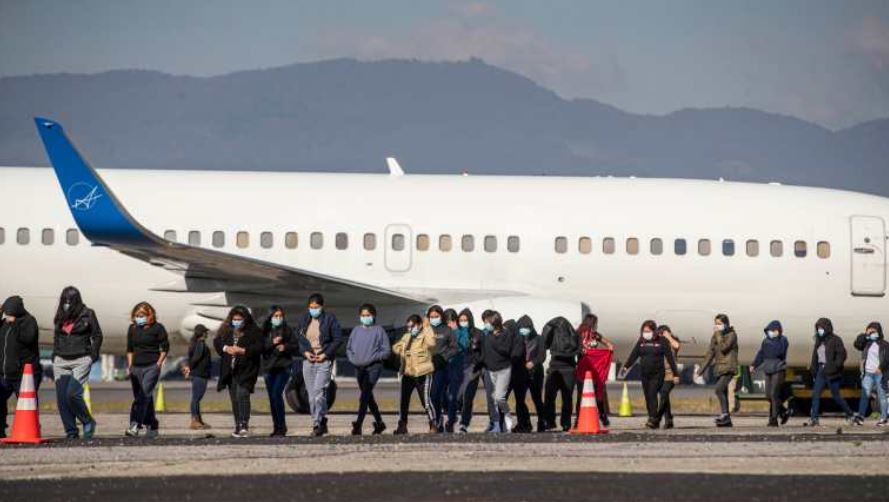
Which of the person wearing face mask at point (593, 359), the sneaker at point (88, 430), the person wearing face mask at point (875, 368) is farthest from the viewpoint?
the person wearing face mask at point (875, 368)

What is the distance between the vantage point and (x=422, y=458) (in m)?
19.4

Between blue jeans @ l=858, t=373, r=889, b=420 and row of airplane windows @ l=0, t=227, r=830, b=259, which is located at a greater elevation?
row of airplane windows @ l=0, t=227, r=830, b=259

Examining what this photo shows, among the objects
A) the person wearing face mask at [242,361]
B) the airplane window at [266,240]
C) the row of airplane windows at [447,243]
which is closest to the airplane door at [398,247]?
the row of airplane windows at [447,243]

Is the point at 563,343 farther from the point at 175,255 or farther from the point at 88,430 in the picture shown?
the point at 175,255

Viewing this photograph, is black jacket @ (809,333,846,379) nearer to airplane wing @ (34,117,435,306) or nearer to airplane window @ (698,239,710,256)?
airplane window @ (698,239,710,256)

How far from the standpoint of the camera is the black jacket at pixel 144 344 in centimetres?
2380

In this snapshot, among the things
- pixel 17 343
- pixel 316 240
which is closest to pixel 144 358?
pixel 17 343

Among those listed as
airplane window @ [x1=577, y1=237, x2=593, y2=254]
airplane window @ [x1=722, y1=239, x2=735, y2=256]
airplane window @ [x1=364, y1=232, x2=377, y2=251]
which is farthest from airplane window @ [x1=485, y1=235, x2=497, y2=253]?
airplane window @ [x1=722, y1=239, x2=735, y2=256]

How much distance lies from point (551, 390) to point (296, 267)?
22.8ft

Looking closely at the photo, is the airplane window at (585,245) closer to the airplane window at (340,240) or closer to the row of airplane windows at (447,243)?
the row of airplane windows at (447,243)

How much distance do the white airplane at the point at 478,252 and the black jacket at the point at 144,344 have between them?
667 cm

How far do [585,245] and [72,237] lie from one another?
8.63m

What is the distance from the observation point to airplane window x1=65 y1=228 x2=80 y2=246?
30.8 meters

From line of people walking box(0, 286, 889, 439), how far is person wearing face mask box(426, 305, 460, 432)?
19mm
